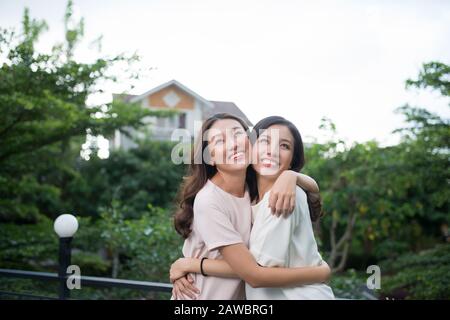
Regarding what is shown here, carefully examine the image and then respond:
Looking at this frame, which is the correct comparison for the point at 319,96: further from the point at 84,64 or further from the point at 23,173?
the point at 23,173

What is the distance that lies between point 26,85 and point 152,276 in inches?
93.7

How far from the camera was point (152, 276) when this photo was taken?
4.81 m

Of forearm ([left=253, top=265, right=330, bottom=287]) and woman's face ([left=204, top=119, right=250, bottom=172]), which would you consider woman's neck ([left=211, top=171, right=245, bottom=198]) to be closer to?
woman's face ([left=204, top=119, right=250, bottom=172])

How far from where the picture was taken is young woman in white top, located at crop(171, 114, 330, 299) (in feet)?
4.10

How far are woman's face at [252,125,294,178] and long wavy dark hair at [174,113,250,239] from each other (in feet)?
0.38

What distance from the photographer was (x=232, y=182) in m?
1.44

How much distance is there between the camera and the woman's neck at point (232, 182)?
56.7 inches

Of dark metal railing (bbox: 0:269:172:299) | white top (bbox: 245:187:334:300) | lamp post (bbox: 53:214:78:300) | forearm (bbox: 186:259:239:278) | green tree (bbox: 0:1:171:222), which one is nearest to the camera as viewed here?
white top (bbox: 245:187:334:300)

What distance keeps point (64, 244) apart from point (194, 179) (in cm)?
203

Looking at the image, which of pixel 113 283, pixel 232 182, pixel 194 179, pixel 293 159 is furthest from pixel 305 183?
pixel 113 283

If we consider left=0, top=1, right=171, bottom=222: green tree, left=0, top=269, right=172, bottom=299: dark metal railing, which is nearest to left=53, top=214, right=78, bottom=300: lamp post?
left=0, top=269, right=172, bottom=299: dark metal railing

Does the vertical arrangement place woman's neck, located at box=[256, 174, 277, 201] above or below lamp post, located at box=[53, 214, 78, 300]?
above

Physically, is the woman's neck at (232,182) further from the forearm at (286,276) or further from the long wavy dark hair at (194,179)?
the forearm at (286,276)

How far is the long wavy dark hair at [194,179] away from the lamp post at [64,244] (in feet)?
6.05
